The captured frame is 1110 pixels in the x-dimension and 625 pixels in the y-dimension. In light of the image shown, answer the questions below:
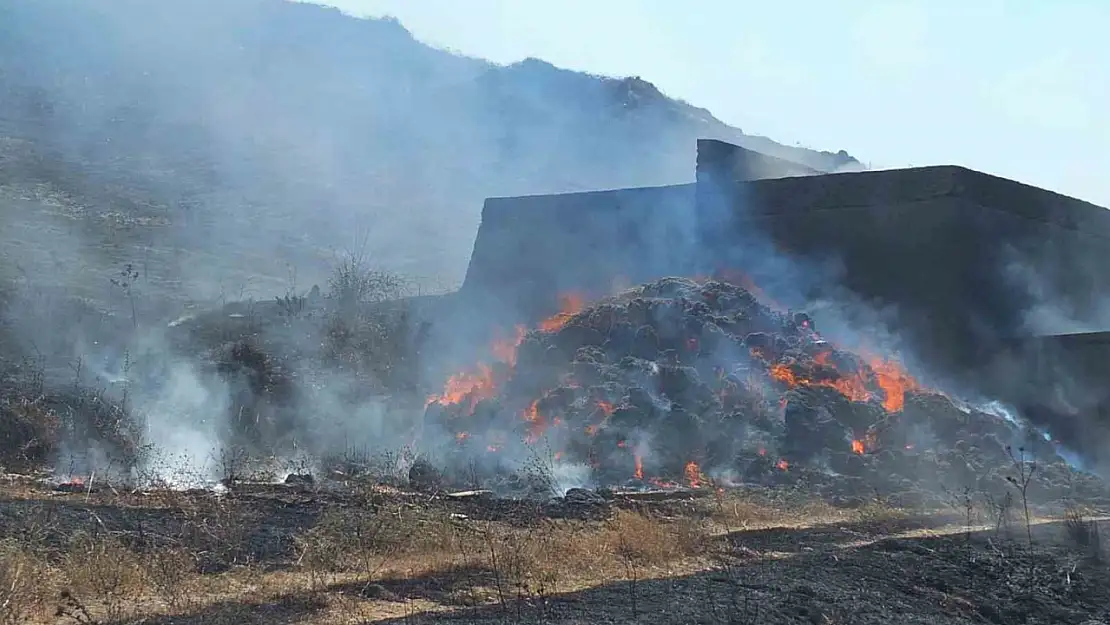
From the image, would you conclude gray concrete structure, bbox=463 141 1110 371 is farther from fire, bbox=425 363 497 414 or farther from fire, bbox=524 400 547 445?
fire, bbox=524 400 547 445

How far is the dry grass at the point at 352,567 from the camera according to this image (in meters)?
6.68

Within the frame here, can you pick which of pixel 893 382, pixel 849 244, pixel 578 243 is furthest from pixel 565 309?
pixel 893 382

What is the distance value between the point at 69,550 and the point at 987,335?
51.0ft

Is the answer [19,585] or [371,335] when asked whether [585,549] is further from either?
[371,335]

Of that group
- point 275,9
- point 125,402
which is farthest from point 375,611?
point 275,9

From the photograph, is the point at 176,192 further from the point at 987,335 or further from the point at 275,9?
the point at 987,335

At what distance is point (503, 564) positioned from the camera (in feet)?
27.0

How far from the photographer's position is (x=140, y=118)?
52750 mm

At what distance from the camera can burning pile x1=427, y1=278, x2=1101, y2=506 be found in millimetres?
15039

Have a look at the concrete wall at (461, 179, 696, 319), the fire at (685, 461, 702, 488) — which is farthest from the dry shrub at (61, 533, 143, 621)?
the concrete wall at (461, 179, 696, 319)

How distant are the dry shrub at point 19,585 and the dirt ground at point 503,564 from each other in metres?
0.01

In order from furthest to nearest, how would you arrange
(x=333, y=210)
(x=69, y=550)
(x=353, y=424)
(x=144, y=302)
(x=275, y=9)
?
(x=275, y=9) < (x=333, y=210) < (x=144, y=302) < (x=353, y=424) < (x=69, y=550)

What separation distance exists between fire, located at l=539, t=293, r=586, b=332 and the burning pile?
1.41 m

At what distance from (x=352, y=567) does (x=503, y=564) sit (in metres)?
1.16
